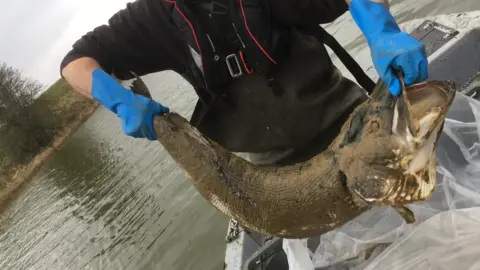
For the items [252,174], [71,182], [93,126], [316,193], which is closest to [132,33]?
[252,174]

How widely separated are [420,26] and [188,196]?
578cm

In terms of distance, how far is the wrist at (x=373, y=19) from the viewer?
189cm

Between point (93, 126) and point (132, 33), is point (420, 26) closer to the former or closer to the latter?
point (132, 33)

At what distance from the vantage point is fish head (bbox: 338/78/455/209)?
4.40ft

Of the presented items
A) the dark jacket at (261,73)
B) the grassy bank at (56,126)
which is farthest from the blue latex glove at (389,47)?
the grassy bank at (56,126)

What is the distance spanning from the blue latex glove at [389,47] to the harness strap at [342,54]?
0.40 meters

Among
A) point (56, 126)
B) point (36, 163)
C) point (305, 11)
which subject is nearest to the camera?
point (305, 11)

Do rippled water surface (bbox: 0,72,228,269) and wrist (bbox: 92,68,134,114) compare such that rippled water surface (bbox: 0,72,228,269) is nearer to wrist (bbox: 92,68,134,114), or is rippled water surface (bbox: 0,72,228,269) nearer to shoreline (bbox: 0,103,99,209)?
shoreline (bbox: 0,103,99,209)

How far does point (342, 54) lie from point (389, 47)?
2.58 feet

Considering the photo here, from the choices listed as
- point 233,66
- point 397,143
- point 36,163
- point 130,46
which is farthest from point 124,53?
point 36,163

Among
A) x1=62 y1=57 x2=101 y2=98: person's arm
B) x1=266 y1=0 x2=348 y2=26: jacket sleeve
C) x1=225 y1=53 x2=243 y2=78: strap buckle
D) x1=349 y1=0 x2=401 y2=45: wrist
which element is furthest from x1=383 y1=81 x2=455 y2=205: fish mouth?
x1=62 y1=57 x2=101 y2=98: person's arm

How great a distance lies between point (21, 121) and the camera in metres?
23.7

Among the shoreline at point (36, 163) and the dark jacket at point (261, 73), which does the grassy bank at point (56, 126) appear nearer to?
the shoreline at point (36, 163)

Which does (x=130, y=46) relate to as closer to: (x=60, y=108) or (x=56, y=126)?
(x=56, y=126)
